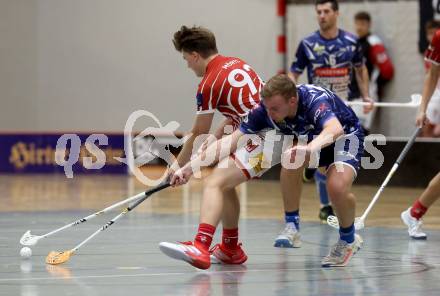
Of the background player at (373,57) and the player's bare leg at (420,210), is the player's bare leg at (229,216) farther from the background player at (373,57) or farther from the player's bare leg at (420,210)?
the background player at (373,57)

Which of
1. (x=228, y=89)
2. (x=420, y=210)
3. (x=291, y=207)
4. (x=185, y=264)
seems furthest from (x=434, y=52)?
(x=185, y=264)

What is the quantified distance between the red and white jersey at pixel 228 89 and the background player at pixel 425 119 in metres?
1.85

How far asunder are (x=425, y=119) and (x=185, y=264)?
2569 mm

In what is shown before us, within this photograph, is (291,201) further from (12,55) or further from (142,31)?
(12,55)

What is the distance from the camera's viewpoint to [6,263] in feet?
23.7

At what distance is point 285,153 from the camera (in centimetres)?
691

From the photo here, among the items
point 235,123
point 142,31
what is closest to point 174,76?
point 142,31

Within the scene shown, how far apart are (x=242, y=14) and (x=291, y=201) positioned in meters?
8.04

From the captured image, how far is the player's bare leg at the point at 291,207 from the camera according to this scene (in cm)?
813

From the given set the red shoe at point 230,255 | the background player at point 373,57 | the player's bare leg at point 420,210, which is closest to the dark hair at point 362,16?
the background player at point 373,57

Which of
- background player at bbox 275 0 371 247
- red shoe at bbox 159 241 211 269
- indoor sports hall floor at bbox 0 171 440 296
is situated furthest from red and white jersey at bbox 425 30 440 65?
red shoe at bbox 159 241 211 269

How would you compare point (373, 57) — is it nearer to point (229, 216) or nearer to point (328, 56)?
point (328, 56)

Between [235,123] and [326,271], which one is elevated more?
[235,123]

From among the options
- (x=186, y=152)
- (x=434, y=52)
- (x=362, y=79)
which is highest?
(x=434, y=52)
